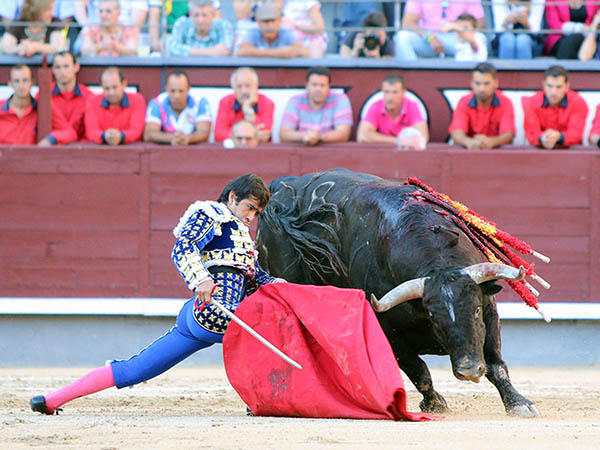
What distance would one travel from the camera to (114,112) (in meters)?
7.84

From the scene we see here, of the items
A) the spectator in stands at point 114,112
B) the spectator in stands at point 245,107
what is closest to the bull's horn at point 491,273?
the spectator in stands at point 245,107

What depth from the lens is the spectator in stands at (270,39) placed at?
26.8 feet

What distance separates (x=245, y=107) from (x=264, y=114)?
0.20 m

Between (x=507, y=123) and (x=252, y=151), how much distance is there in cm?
186

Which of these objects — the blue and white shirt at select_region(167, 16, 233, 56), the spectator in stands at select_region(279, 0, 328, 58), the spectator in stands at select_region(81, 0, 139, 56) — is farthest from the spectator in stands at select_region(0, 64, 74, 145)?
the spectator in stands at select_region(279, 0, 328, 58)

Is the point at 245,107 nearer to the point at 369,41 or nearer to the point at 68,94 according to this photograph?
the point at 369,41

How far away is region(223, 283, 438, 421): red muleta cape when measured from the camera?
13.6 feet

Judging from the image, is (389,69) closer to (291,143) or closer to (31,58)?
(291,143)

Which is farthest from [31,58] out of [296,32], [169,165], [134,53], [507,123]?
[507,123]

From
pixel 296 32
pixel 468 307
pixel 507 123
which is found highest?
pixel 296 32

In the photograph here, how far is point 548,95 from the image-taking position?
7.69 m

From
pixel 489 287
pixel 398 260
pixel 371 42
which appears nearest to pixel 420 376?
pixel 398 260

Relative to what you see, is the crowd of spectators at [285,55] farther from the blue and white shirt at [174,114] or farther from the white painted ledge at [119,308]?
the white painted ledge at [119,308]

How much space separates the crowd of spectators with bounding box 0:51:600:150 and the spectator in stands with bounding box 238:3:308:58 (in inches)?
13.3
